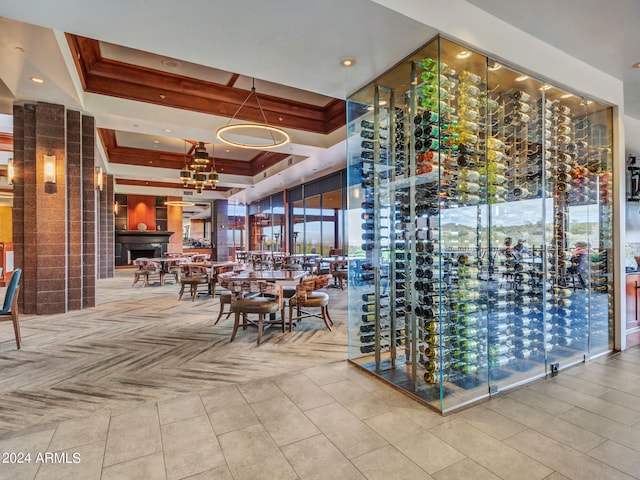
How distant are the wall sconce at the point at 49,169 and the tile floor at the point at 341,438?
15.5 ft

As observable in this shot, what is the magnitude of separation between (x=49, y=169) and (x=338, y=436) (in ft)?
20.4

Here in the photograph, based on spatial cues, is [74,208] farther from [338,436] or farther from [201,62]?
[338,436]

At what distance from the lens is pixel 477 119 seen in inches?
115

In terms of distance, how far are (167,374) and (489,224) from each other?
11.2ft

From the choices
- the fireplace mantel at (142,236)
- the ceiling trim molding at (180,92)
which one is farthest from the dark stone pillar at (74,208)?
the fireplace mantel at (142,236)

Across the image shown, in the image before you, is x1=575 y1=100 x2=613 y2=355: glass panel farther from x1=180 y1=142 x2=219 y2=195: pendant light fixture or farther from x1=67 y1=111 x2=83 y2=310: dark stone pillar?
x1=67 y1=111 x2=83 y2=310: dark stone pillar

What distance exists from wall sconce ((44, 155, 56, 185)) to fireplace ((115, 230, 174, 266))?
983 centimetres

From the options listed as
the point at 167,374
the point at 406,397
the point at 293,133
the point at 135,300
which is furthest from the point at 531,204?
the point at 135,300

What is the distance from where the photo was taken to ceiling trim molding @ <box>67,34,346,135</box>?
17.5ft

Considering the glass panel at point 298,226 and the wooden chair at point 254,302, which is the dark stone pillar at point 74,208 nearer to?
the wooden chair at point 254,302

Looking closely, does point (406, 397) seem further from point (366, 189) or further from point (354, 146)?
point (354, 146)

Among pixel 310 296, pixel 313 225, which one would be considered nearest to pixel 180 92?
pixel 310 296

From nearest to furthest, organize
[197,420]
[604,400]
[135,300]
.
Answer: [197,420] < [604,400] < [135,300]

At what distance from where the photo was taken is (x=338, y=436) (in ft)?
7.34
